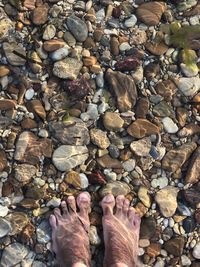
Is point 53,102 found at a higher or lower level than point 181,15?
lower

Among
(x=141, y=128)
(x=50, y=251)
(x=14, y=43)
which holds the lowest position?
(x=50, y=251)

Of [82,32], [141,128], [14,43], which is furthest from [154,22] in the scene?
[14,43]

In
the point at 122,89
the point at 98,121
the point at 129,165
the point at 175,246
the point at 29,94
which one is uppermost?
the point at 122,89

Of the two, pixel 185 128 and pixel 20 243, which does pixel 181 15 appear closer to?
pixel 185 128

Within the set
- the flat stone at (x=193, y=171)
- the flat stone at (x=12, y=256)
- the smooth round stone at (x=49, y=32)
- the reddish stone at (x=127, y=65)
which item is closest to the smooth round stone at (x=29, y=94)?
the smooth round stone at (x=49, y=32)

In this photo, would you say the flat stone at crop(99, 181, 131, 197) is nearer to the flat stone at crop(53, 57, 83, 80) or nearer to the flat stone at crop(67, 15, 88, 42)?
the flat stone at crop(53, 57, 83, 80)

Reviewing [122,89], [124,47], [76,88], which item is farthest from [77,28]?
[122,89]

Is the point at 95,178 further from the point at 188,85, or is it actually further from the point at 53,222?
the point at 188,85
